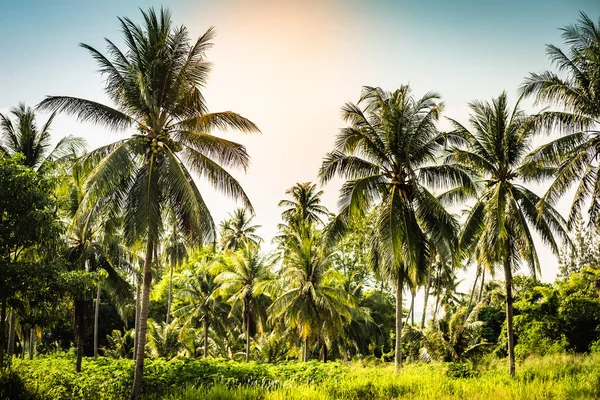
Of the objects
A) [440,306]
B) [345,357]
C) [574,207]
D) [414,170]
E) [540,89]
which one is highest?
[540,89]

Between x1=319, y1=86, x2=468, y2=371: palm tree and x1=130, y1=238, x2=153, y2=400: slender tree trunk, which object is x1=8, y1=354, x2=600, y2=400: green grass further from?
x1=319, y1=86, x2=468, y2=371: palm tree

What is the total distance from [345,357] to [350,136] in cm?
2126

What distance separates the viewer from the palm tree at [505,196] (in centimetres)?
1652

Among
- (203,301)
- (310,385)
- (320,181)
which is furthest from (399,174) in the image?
(203,301)

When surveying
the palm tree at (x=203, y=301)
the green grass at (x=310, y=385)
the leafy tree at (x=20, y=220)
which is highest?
the leafy tree at (x=20, y=220)

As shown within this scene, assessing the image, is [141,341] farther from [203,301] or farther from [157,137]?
[203,301]

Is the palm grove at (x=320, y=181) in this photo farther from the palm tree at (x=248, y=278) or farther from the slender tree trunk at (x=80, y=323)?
the palm tree at (x=248, y=278)

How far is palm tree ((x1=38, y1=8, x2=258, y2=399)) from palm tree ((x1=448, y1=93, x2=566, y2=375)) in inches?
348

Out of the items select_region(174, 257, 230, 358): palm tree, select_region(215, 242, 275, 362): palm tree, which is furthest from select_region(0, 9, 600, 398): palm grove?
select_region(174, 257, 230, 358): palm tree

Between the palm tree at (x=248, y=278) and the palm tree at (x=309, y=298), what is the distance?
4513 millimetres

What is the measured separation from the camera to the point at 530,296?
24.8 m

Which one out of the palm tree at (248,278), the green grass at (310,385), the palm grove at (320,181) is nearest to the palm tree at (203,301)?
the palm tree at (248,278)

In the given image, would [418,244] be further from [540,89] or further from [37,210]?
[37,210]

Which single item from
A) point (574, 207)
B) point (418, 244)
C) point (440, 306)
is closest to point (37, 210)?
point (418, 244)
